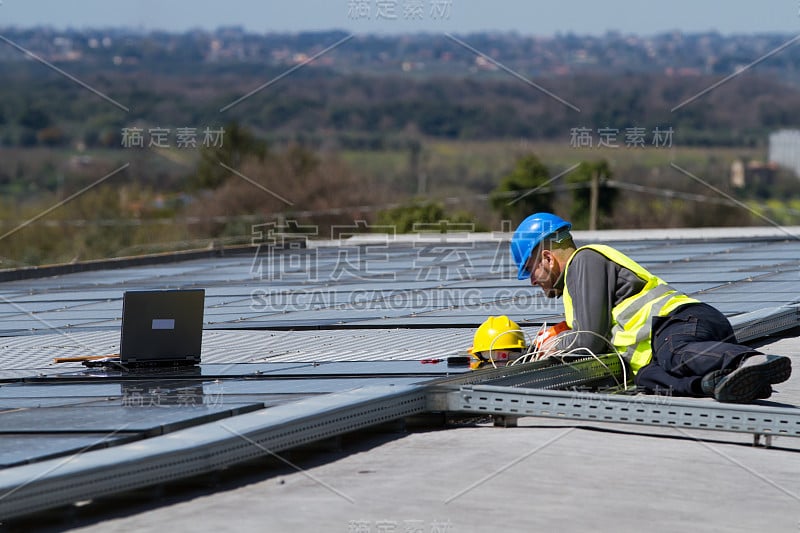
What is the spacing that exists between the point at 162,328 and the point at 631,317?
2826mm

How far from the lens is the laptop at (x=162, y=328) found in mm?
7207

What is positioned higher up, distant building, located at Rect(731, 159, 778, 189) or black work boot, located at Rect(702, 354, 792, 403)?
distant building, located at Rect(731, 159, 778, 189)

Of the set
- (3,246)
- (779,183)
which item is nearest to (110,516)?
(3,246)

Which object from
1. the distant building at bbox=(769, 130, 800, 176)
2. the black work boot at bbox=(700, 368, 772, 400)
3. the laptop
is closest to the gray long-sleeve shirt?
the black work boot at bbox=(700, 368, 772, 400)

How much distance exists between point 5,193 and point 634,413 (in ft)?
272

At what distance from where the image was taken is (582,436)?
570 centimetres

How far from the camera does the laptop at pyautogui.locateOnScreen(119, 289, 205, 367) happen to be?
23.6 feet

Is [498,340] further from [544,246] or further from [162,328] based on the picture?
[162,328]

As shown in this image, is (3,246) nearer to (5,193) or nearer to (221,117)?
(5,193)

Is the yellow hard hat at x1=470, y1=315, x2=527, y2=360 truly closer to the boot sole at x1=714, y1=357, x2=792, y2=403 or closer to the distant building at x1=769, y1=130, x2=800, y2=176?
the boot sole at x1=714, y1=357, x2=792, y2=403

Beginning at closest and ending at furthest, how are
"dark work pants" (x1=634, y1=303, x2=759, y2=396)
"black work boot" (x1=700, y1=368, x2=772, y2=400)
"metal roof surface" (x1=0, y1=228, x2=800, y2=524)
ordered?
"metal roof surface" (x1=0, y1=228, x2=800, y2=524)
"black work boot" (x1=700, y1=368, x2=772, y2=400)
"dark work pants" (x1=634, y1=303, x2=759, y2=396)

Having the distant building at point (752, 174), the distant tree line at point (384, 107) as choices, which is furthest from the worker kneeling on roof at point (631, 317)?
the distant building at point (752, 174)

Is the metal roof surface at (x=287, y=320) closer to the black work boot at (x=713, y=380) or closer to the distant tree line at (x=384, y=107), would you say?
the black work boot at (x=713, y=380)

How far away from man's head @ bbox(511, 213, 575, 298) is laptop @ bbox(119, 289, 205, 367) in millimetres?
1941
